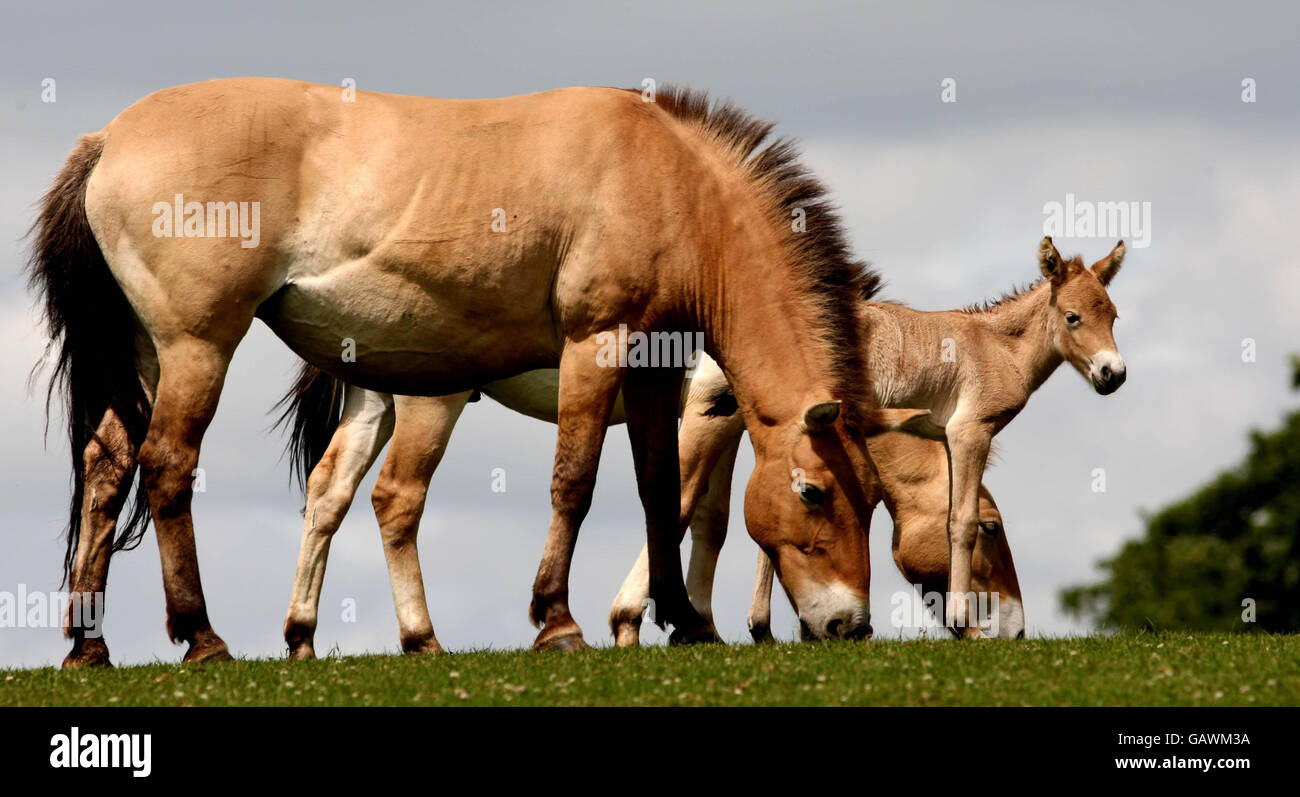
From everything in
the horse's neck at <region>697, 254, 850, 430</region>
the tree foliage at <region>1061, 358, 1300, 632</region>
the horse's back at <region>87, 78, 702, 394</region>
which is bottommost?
the tree foliage at <region>1061, 358, 1300, 632</region>

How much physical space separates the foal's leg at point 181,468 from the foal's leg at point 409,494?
8.42 feet

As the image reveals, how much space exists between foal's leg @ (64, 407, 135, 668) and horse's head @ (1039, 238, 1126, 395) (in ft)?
29.1

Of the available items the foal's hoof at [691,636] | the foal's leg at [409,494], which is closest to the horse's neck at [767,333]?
the foal's hoof at [691,636]

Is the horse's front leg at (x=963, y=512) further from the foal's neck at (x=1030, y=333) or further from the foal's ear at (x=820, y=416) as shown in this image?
the foal's ear at (x=820, y=416)

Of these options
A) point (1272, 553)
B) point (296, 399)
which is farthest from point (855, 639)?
point (1272, 553)

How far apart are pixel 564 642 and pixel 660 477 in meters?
1.56

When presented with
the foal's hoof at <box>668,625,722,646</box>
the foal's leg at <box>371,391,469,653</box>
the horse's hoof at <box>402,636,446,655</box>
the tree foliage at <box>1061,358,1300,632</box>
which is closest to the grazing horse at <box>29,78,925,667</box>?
the foal's hoof at <box>668,625,722,646</box>

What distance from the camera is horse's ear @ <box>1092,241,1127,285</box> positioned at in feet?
52.4

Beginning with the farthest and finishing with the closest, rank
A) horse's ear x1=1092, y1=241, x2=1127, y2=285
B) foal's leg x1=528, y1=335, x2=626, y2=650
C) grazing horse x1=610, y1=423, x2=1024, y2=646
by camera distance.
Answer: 1. horse's ear x1=1092, y1=241, x2=1127, y2=285
2. grazing horse x1=610, y1=423, x2=1024, y2=646
3. foal's leg x1=528, y1=335, x2=626, y2=650

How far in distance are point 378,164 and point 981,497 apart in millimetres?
6778

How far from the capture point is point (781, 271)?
446 inches

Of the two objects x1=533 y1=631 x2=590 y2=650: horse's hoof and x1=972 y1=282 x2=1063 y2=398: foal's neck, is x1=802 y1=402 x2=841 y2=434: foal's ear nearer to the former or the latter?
x1=533 y1=631 x2=590 y2=650: horse's hoof

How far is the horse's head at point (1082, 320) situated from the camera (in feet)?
50.8

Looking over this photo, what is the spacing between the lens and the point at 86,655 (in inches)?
426
